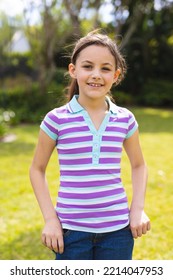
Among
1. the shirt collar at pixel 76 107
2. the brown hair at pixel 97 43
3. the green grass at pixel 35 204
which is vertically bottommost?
the green grass at pixel 35 204

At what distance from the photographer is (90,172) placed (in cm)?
201

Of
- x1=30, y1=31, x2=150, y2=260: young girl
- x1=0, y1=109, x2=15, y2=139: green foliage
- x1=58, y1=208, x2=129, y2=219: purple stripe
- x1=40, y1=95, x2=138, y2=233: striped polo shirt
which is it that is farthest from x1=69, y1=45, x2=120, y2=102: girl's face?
x1=0, y1=109, x2=15, y2=139: green foliage

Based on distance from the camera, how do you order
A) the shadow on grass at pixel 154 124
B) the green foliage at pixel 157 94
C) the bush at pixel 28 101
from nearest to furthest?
the shadow on grass at pixel 154 124 < the bush at pixel 28 101 < the green foliage at pixel 157 94

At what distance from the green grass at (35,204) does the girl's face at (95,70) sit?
6.83 feet

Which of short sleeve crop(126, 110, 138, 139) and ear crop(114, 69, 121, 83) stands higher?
ear crop(114, 69, 121, 83)

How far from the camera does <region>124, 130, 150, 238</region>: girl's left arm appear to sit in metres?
2.08

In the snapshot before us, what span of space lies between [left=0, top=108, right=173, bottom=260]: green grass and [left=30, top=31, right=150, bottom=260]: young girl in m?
1.80

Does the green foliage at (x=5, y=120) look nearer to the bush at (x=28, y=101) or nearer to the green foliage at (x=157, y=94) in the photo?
the bush at (x=28, y=101)

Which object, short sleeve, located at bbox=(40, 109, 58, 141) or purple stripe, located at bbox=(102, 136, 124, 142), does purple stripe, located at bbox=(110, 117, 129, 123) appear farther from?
short sleeve, located at bbox=(40, 109, 58, 141)

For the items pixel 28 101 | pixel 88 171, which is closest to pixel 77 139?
pixel 88 171

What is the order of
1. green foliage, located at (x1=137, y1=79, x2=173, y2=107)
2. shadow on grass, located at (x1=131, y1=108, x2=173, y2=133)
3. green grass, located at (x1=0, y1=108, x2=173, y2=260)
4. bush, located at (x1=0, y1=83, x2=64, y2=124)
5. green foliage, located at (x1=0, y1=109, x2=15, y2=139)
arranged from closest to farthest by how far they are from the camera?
green grass, located at (x1=0, y1=108, x2=173, y2=260) → green foliage, located at (x1=0, y1=109, x2=15, y2=139) → shadow on grass, located at (x1=131, y1=108, x2=173, y2=133) → bush, located at (x1=0, y1=83, x2=64, y2=124) → green foliage, located at (x1=137, y1=79, x2=173, y2=107)

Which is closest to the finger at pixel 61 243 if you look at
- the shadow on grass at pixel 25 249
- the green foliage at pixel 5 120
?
the shadow on grass at pixel 25 249

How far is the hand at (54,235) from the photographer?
2.01 meters

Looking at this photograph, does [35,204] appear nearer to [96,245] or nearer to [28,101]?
[96,245]
